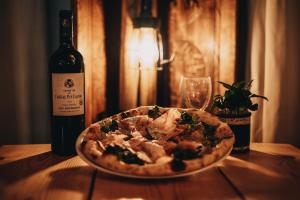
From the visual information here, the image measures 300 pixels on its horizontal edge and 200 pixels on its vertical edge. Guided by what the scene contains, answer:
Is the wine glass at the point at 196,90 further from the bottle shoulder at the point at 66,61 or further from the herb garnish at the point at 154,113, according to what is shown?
the bottle shoulder at the point at 66,61

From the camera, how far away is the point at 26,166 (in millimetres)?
1052

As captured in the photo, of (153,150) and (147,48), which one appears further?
(147,48)

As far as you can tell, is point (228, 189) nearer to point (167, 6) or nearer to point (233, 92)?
point (233, 92)

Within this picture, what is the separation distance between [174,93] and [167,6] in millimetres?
371

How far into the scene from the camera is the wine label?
1.09 meters

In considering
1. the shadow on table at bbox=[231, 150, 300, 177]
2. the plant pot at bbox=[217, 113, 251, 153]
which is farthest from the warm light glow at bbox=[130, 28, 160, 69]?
the shadow on table at bbox=[231, 150, 300, 177]

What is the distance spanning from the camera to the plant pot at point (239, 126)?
3.80ft

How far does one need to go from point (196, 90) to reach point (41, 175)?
0.50 m

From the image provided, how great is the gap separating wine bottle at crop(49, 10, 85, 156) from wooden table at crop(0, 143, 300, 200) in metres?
0.11

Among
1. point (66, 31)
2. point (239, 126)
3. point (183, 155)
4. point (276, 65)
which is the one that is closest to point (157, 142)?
Result: point (183, 155)

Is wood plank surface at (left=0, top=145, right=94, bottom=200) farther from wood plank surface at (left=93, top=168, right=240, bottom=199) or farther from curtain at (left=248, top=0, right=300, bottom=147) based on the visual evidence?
curtain at (left=248, top=0, right=300, bottom=147)

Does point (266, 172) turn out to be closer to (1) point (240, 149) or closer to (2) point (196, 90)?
(1) point (240, 149)

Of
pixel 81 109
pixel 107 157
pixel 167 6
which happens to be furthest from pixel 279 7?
pixel 107 157

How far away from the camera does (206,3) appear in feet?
5.30
